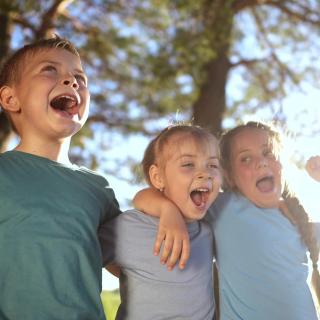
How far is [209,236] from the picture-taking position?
1.96 metres

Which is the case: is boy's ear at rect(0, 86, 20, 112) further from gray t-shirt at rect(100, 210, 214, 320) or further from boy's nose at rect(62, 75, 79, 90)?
gray t-shirt at rect(100, 210, 214, 320)

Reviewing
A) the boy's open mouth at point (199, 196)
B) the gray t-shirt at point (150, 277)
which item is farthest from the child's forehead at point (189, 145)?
the gray t-shirt at point (150, 277)

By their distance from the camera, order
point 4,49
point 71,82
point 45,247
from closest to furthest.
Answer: point 45,247
point 71,82
point 4,49

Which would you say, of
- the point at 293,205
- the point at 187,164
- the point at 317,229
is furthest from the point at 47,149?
the point at 317,229

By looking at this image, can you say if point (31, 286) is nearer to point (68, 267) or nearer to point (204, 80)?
point (68, 267)

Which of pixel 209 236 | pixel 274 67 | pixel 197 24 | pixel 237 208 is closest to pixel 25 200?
pixel 209 236

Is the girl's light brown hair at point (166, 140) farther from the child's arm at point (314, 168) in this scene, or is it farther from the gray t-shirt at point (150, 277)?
the child's arm at point (314, 168)

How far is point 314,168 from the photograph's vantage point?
2201 mm

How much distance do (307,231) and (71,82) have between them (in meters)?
1.14

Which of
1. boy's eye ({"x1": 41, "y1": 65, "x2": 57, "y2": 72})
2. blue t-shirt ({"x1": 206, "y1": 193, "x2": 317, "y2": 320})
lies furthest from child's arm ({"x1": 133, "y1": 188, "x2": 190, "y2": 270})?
boy's eye ({"x1": 41, "y1": 65, "x2": 57, "y2": 72})

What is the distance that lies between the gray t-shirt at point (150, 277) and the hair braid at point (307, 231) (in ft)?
1.62

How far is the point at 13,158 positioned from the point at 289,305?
114 cm

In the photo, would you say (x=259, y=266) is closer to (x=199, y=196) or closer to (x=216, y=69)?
(x=199, y=196)

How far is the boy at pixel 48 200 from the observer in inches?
59.7
